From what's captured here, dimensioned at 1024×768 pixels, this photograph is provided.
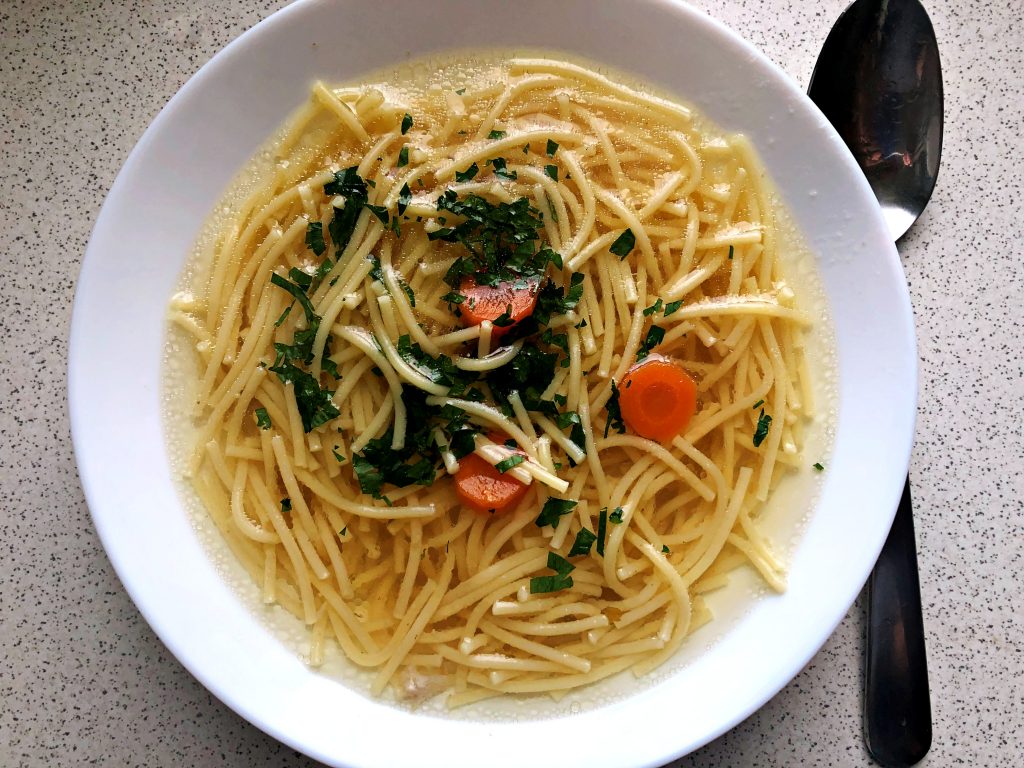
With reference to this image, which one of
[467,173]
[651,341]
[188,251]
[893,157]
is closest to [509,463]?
[651,341]

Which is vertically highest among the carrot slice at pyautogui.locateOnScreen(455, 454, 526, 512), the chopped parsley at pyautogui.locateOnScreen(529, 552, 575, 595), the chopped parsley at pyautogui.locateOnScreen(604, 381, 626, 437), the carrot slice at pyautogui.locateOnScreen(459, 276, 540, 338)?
the carrot slice at pyautogui.locateOnScreen(459, 276, 540, 338)

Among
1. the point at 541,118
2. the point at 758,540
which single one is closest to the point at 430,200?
the point at 541,118

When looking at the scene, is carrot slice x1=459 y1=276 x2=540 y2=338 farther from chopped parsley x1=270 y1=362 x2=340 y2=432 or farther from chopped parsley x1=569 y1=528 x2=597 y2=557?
chopped parsley x1=569 y1=528 x2=597 y2=557

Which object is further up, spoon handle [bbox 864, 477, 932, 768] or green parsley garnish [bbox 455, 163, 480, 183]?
green parsley garnish [bbox 455, 163, 480, 183]

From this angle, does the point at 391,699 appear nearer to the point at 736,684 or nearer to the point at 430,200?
the point at 736,684

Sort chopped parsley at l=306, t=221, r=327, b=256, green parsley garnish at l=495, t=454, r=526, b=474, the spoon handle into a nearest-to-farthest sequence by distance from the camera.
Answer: green parsley garnish at l=495, t=454, r=526, b=474 < chopped parsley at l=306, t=221, r=327, b=256 < the spoon handle

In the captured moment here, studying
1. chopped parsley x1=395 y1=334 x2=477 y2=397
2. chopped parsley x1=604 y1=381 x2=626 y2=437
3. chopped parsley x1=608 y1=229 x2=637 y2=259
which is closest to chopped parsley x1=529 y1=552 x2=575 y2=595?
chopped parsley x1=604 y1=381 x2=626 y2=437

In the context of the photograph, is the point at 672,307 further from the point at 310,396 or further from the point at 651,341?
the point at 310,396

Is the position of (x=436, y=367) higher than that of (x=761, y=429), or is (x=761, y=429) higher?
(x=436, y=367)
